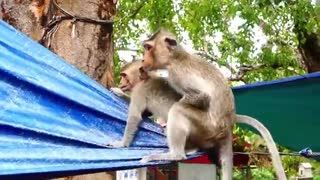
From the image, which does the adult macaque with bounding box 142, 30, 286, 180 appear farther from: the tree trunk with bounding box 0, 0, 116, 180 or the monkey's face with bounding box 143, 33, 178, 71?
the tree trunk with bounding box 0, 0, 116, 180

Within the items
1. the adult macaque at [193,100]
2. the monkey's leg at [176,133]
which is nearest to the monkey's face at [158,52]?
the adult macaque at [193,100]

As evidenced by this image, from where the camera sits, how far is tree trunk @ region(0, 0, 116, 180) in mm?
3250

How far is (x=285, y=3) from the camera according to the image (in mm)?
6320

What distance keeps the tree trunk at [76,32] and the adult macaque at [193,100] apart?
23cm

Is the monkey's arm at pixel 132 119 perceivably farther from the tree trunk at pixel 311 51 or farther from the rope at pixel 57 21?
the tree trunk at pixel 311 51

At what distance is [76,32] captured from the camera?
3.25 metres

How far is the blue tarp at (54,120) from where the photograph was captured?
2.03 m

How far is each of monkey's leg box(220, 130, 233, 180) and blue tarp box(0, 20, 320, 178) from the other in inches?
12.6

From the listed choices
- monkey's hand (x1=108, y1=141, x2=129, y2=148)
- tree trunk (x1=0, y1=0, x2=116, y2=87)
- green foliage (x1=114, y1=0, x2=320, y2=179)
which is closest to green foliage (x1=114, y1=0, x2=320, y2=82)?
green foliage (x1=114, y1=0, x2=320, y2=179)

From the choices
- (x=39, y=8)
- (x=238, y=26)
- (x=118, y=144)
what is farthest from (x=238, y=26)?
(x=118, y=144)

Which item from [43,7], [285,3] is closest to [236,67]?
[285,3]

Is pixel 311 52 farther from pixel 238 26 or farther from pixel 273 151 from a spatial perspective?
pixel 273 151

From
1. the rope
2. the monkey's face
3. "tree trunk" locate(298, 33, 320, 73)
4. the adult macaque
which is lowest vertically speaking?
the adult macaque

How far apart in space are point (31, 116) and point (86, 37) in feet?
3.45
